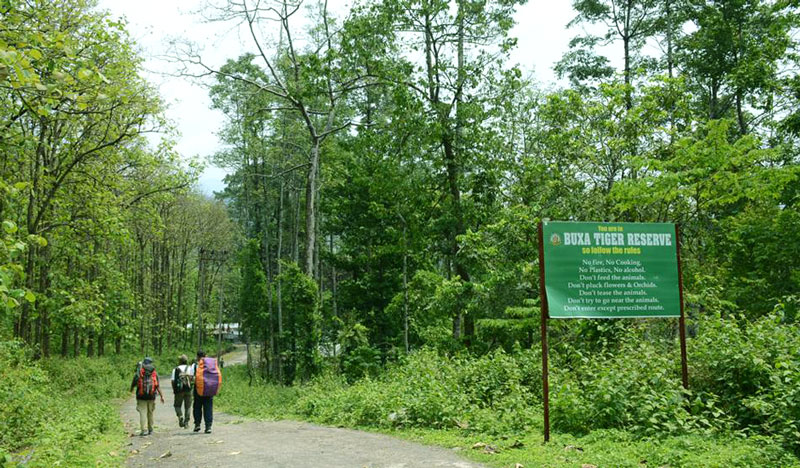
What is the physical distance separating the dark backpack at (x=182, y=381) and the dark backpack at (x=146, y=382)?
0.78 metres

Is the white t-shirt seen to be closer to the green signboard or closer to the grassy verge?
the grassy verge

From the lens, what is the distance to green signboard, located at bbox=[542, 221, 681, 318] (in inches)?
360

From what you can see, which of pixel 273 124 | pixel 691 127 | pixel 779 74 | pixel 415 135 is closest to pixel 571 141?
pixel 691 127

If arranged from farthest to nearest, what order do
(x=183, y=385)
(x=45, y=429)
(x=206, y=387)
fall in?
(x=183, y=385)
(x=206, y=387)
(x=45, y=429)

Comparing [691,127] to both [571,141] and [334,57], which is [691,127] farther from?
[334,57]

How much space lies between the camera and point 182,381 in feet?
47.9

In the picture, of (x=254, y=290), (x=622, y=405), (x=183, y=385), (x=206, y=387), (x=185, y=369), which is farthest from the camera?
(x=254, y=290)

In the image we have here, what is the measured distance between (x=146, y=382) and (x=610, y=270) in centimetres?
1013

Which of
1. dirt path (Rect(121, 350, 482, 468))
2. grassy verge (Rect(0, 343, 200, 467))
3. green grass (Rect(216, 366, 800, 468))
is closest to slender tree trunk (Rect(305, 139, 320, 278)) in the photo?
grassy verge (Rect(0, 343, 200, 467))

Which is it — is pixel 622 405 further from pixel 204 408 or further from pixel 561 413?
pixel 204 408

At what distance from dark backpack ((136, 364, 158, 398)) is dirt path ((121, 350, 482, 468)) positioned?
0.92 metres

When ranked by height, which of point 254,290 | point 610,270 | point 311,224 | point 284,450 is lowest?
point 284,450

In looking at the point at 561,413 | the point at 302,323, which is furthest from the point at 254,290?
the point at 561,413

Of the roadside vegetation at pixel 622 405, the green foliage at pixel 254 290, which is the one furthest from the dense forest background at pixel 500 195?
the green foliage at pixel 254 290
